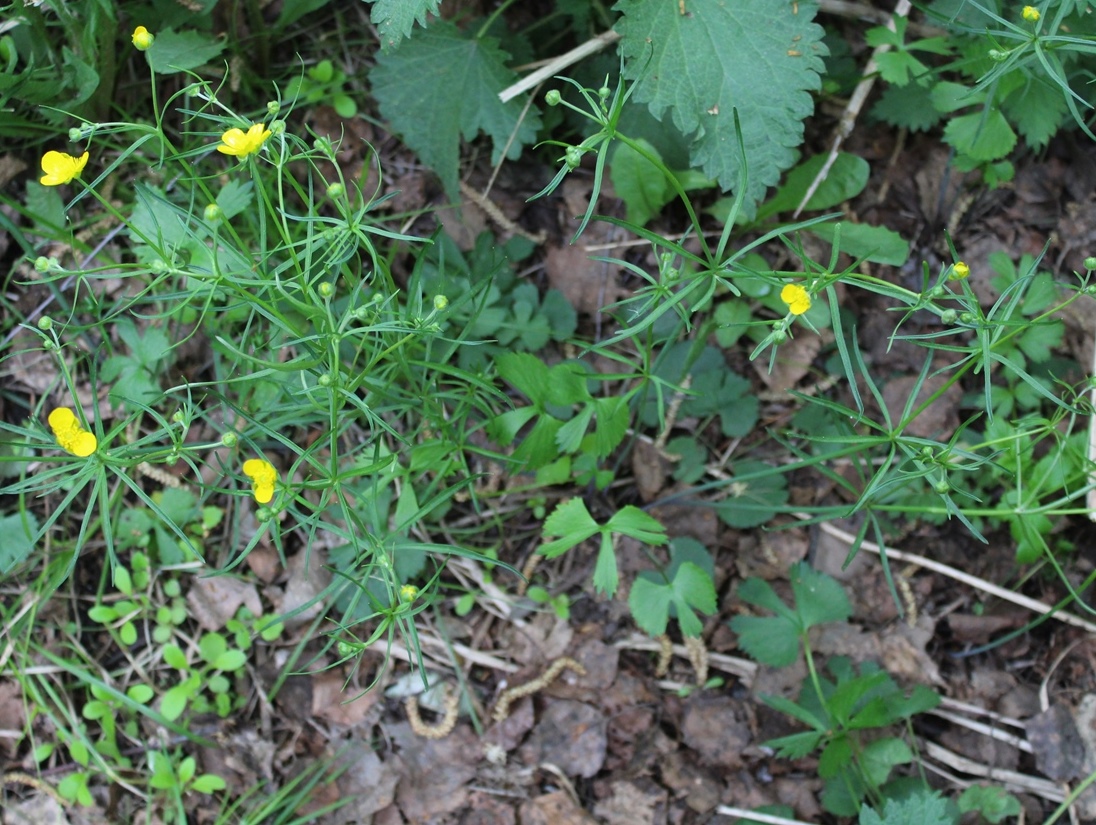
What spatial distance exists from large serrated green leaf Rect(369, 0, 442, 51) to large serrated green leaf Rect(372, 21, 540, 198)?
0.37 meters

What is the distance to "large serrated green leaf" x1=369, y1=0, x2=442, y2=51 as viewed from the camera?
1895 mm

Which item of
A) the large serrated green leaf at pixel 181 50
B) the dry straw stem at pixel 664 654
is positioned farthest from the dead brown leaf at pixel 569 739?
the large serrated green leaf at pixel 181 50

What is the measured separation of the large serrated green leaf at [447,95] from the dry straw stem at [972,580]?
1.32m

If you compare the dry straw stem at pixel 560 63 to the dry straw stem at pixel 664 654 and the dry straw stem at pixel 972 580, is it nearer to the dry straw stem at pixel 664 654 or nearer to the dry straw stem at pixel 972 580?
the dry straw stem at pixel 972 580

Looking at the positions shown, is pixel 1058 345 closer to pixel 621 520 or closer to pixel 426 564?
pixel 621 520

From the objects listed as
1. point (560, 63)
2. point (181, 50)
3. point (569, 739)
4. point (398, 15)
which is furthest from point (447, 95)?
point (569, 739)

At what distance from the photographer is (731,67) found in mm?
2062

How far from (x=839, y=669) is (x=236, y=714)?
1.59 meters

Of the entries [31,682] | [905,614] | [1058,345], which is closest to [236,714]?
[31,682]

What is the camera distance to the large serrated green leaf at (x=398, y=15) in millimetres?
1895

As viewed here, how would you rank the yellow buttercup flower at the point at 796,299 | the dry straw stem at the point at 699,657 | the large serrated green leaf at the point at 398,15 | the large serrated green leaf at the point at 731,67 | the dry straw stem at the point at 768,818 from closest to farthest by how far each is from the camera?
the yellow buttercup flower at the point at 796,299, the large serrated green leaf at the point at 398,15, the large serrated green leaf at the point at 731,67, the dry straw stem at the point at 768,818, the dry straw stem at the point at 699,657

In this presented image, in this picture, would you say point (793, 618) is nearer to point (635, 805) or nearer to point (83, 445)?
point (635, 805)

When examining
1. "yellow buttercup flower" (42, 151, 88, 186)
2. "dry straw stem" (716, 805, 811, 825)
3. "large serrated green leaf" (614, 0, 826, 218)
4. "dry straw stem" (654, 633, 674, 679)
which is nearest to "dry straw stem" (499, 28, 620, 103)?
"large serrated green leaf" (614, 0, 826, 218)

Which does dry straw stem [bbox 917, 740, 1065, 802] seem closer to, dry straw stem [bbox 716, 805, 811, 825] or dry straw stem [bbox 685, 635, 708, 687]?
dry straw stem [bbox 716, 805, 811, 825]
